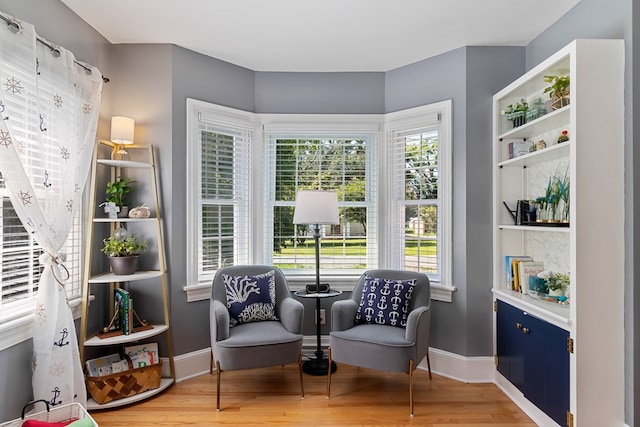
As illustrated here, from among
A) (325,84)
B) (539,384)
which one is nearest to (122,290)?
(325,84)

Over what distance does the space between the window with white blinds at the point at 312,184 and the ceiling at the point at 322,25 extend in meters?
0.76

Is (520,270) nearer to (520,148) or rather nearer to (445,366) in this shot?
(520,148)

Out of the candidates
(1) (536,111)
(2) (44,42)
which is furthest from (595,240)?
(2) (44,42)

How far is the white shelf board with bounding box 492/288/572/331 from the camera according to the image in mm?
2246

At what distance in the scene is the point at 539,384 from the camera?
2469mm

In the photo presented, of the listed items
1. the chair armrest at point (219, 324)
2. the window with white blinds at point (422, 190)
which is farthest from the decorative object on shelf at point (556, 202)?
the chair armrest at point (219, 324)

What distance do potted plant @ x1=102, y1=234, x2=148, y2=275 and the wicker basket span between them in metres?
0.71

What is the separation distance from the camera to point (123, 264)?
2.84 meters

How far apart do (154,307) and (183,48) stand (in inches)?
83.5

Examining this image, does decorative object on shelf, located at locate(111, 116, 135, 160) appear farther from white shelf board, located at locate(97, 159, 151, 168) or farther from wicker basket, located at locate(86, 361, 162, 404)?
wicker basket, located at locate(86, 361, 162, 404)

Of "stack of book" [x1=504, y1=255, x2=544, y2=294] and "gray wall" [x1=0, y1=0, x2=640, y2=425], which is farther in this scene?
"gray wall" [x1=0, y1=0, x2=640, y2=425]

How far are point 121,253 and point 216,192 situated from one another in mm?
961

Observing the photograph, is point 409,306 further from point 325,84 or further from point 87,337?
point 87,337

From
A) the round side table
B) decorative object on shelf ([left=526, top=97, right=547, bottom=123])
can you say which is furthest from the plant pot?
decorative object on shelf ([left=526, top=97, right=547, bottom=123])
